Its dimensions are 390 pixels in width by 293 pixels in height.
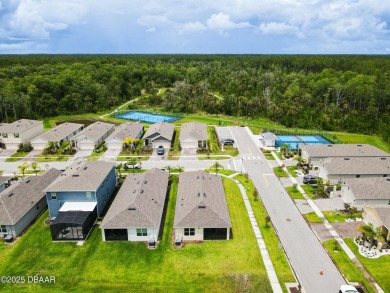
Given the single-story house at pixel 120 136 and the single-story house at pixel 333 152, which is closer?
the single-story house at pixel 333 152

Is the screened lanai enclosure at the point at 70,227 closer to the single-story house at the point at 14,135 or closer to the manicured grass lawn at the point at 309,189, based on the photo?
the manicured grass lawn at the point at 309,189

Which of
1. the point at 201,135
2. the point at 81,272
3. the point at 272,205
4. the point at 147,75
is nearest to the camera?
the point at 81,272

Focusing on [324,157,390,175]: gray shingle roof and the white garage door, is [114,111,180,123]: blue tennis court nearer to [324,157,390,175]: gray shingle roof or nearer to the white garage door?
the white garage door

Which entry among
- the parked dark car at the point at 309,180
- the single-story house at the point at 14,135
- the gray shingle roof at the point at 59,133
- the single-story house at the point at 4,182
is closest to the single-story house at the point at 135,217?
the single-story house at the point at 4,182

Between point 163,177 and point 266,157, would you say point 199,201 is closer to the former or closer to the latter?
point 163,177

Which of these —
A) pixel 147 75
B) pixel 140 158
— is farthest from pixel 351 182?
pixel 147 75

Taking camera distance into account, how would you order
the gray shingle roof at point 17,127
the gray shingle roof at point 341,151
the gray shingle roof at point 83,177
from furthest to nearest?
the gray shingle roof at point 17,127 < the gray shingle roof at point 341,151 < the gray shingle roof at point 83,177
